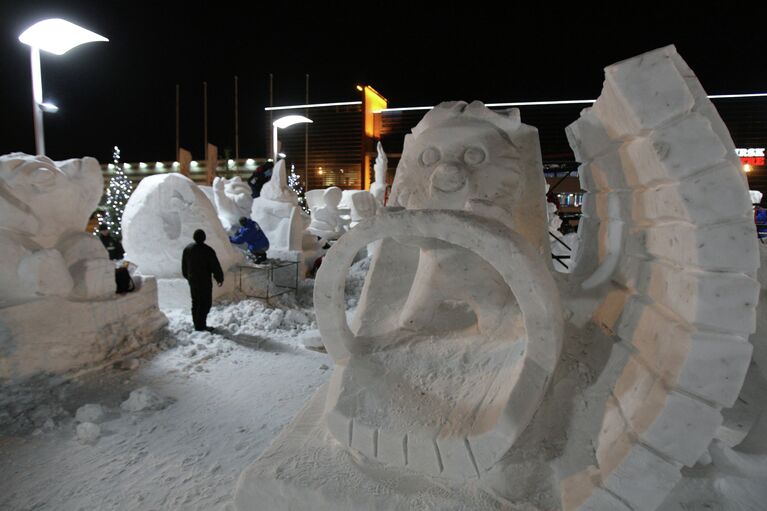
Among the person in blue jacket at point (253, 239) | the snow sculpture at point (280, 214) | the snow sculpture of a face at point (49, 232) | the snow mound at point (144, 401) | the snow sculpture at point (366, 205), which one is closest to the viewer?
the snow sculpture at point (366, 205)

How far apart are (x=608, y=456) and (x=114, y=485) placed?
2407 mm

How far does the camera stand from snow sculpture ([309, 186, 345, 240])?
1119cm

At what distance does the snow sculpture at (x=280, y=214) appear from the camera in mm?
8562

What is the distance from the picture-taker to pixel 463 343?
1.82 meters

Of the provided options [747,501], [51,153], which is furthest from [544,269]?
[51,153]

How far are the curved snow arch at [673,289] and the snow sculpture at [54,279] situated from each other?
386 centimetres

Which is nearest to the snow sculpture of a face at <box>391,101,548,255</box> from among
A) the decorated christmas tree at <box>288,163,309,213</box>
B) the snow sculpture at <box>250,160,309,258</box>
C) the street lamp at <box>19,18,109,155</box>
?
the street lamp at <box>19,18,109,155</box>

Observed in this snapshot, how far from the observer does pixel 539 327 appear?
137 centimetres

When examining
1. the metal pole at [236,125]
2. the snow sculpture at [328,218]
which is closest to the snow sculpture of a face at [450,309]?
the snow sculpture at [328,218]

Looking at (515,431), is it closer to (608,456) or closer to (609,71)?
(608,456)

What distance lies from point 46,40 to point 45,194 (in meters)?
2.75

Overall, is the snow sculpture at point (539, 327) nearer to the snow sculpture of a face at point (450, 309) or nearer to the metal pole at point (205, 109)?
the snow sculpture of a face at point (450, 309)

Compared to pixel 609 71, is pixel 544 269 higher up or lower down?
lower down

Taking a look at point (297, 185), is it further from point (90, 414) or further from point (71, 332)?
point (90, 414)
